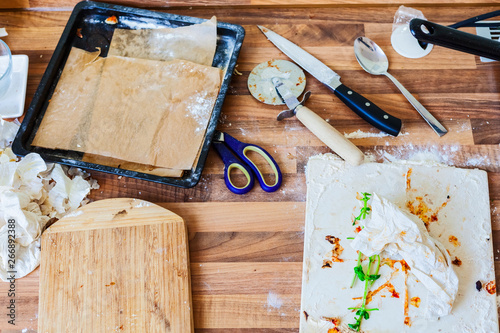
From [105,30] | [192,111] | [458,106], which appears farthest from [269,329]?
[105,30]

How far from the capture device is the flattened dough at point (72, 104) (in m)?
0.89

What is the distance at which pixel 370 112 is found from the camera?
2.91ft

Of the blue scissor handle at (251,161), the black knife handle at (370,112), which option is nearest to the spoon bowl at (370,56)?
the black knife handle at (370,112)

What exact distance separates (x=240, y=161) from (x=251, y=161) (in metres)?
0.03

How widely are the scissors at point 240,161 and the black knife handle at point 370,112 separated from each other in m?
0.22

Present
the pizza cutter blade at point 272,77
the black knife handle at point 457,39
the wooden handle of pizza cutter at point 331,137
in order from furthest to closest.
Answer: the pizza cutter blade at point 272,77
the wooden handle of pizza cutter at point 331,137
the black knife handle at point 457,39

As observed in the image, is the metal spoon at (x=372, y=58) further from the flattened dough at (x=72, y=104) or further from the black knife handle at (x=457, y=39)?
the flattened dough at (x=72, y=104)

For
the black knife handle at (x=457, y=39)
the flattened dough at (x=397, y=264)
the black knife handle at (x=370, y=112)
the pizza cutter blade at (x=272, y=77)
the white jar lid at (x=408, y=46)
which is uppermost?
the black knife handle at (x=457, y=39)

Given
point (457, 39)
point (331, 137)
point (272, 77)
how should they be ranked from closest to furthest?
point (457, 39), point (331, 137), point (272, 77)

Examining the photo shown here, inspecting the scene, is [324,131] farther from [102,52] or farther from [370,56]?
[102,52]

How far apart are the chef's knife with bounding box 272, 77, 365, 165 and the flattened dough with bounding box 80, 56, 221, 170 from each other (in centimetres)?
17

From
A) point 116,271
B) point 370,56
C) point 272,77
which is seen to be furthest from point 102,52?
point 370,56

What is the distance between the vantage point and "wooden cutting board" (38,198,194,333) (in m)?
0.78

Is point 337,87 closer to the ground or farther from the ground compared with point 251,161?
farther from the ground
